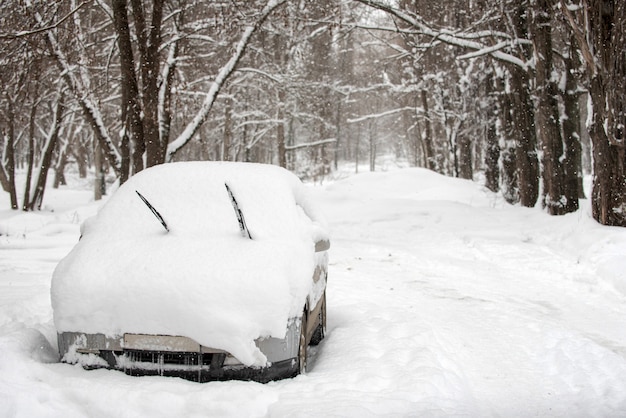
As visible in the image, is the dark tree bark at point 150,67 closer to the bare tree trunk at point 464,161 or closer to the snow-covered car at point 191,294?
the snow-covered car at point 191,294

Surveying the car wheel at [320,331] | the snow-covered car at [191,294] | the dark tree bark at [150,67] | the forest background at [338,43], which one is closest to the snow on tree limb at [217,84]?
the forest background at [338,43]

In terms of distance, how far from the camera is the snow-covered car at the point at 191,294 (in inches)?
146

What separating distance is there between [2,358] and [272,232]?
2.28m

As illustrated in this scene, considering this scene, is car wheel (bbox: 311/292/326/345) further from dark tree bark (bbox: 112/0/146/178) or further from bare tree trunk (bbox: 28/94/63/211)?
bare tree trunk (bbox: 28/94/63/211)

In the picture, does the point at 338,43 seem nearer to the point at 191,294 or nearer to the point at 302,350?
the point at 302,350

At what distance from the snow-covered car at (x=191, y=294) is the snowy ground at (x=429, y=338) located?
0.18m

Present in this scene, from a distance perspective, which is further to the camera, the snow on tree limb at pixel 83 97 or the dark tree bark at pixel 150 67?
the snow on tree limb at pixel 83 97

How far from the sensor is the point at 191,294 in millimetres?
3775

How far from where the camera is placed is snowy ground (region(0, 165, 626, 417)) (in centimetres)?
352

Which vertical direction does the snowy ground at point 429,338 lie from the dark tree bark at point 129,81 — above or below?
below

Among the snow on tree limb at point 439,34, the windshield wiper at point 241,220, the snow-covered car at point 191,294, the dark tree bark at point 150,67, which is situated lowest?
the snow-covered car at point 191,294

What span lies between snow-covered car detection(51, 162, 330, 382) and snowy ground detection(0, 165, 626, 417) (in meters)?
0.18

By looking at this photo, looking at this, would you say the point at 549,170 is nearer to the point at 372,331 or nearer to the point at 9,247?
the point at 372,331

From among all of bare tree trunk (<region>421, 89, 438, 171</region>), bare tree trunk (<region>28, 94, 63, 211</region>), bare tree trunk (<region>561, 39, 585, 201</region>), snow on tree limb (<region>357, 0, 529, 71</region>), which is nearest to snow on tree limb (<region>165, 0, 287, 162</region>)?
snow on tree limb (<region>357, 0, 529, 71</region>)
